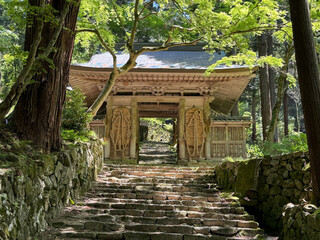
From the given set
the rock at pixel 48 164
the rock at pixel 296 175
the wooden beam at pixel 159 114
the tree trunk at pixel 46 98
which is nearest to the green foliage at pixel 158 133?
the wooden beam at pixel 159 114

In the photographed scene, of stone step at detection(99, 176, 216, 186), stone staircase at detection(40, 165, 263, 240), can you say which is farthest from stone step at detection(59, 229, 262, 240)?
stone step at detection(99, 176, 216, 186)

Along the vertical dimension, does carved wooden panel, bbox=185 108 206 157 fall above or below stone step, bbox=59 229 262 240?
above

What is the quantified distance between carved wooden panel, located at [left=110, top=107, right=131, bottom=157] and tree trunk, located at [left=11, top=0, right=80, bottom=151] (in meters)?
6.07

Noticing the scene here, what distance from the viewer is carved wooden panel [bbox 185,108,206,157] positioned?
39.9 feet

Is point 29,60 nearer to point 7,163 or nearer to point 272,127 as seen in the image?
point 7,163

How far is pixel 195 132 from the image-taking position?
40.0ft

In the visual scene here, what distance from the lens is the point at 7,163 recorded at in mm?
4242

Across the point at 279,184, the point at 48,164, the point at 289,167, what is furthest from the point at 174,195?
the point at 48,164

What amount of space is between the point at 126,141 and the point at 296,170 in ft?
24.1

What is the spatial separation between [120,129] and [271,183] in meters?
7.00

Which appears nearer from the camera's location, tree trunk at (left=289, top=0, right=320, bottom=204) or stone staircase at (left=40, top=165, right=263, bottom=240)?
tree trunk at (left=289, top=0, right=320, bottom=204)

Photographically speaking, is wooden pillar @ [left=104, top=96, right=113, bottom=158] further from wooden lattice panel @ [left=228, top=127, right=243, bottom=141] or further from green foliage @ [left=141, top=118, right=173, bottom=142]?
green foliage @ [left=141, top=118, right=173, bottom=142]

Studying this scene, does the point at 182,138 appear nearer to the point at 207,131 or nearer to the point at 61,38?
the point at 207,131

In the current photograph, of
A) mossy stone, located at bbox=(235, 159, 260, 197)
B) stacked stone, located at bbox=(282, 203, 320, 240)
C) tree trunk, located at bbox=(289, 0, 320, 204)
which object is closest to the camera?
stacked stone, located at bbox=(282, 203, 320, 240)
